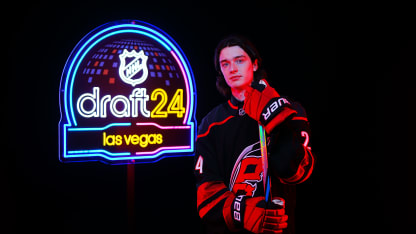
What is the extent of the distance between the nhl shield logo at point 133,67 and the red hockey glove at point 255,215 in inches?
41.1

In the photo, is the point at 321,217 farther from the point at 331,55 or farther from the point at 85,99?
the point at 85,99

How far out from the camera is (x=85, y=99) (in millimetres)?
2580

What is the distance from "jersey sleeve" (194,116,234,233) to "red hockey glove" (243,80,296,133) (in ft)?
1.41

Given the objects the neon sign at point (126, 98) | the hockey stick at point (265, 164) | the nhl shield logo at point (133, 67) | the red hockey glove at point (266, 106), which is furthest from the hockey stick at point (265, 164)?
the nhl shield logo at point (133, 67)

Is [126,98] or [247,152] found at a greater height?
[126,98]

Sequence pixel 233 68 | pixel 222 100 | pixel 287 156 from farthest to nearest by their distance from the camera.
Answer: pixel 222 100 → pixel 233 68 → pixel 287 156

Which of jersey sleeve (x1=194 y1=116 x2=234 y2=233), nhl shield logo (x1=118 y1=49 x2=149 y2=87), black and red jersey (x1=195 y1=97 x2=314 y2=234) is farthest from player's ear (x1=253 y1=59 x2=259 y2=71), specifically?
nhl shield logo (x1=118 y1=49 x2=149 y2=87)

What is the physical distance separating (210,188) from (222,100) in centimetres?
105

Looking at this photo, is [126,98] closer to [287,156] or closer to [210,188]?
[210,188]

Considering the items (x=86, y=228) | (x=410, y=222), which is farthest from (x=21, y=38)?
(x=410, y=222)

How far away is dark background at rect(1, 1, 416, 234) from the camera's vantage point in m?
2.73

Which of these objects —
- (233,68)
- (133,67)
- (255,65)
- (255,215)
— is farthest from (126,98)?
(255,215)

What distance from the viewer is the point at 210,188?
2.41m

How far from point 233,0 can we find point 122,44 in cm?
114
